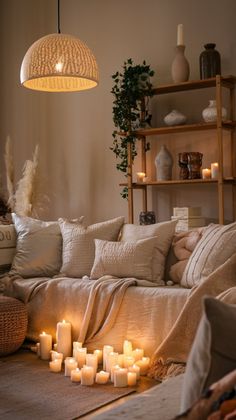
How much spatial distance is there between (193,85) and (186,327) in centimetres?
265

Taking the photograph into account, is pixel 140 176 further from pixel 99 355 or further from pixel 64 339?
pixel 99 355

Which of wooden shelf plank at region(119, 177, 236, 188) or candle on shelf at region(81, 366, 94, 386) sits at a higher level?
wooden shelf plank at region(119, 177, 236, 188)

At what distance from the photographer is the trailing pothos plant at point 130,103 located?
16.9 ft

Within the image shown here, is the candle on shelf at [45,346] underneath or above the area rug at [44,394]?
above

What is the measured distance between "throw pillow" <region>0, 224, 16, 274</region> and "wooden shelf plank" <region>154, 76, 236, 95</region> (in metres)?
1.86

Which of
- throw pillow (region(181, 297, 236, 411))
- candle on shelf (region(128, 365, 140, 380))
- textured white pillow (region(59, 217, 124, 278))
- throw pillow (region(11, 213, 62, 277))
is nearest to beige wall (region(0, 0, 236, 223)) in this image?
textured white pillow (region(59, 217, 124, 278))

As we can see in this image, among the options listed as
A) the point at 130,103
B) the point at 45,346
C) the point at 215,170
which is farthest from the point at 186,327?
the point at 130,103

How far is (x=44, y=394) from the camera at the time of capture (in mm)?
2900

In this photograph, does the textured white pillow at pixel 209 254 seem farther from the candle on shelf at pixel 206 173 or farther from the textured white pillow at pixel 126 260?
the candle on shelf at pixel 206 173

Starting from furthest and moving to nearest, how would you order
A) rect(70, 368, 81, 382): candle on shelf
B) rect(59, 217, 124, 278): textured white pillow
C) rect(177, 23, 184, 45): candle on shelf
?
rect(177, 23, 184, 45): candle on shelf
rect(59, 217, 124, 278): textured white pillow
rect(70, 368, 81, 382): candle on shelf

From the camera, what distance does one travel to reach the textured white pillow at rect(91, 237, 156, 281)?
3.63m

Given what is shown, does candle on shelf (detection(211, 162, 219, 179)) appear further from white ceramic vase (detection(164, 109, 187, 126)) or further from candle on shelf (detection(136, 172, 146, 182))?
candle on shelf (detection(136, 172, 146, 182))

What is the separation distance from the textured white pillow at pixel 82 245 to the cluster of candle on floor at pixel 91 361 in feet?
1.57

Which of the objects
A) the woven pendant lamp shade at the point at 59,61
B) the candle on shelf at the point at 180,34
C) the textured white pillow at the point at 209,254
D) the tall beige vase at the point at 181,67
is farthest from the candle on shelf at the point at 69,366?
the candle on shelf at the point at 180,34
